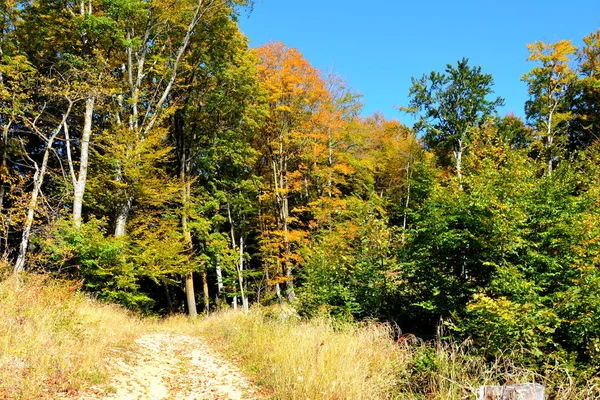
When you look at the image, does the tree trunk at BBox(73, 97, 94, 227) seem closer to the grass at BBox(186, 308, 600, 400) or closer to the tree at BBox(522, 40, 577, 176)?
the grass at BBox(186, 308, 600, 400)

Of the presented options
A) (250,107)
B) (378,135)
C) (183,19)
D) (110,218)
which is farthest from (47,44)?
(378,135)

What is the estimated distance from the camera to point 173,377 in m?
6.44

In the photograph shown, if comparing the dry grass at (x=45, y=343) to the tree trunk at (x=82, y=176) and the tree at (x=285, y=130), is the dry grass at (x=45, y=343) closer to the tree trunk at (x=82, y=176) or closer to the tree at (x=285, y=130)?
the tree trunk at (x=82, y=176)

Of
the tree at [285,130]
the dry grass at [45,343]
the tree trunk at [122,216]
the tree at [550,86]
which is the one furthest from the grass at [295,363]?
the tree at [550,86]

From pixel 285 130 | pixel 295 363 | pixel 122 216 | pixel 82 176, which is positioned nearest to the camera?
pixel 295 363

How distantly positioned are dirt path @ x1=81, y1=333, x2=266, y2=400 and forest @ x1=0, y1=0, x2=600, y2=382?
356cm

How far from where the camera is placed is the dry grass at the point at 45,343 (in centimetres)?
440

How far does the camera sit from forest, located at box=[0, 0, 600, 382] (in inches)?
255

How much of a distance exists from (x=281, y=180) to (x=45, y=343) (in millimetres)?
16217

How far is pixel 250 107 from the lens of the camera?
18.0m

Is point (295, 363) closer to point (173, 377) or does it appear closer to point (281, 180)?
point (173, 377)

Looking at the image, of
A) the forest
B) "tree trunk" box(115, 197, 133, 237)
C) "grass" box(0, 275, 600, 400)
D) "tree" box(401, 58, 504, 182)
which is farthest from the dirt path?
"tree" box(401, 58, 504, 182)

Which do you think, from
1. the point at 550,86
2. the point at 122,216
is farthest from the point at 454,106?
the point at 122,216

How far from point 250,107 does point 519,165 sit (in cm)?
1339
